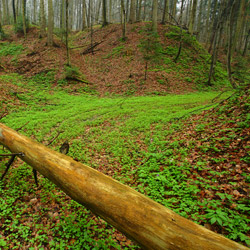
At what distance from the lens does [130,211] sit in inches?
82.6

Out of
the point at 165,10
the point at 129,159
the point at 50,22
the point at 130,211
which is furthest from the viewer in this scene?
the point at 165,10

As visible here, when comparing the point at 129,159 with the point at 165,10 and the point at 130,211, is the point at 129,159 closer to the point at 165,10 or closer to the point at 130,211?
the point at 130,211

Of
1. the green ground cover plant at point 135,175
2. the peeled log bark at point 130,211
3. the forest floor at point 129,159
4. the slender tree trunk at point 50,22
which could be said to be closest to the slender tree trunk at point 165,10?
the slender tree trunk at point 50,22

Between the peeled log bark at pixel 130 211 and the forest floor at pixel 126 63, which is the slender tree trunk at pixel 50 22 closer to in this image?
the forest floor at pixel 126 63

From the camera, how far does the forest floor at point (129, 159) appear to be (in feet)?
8.94

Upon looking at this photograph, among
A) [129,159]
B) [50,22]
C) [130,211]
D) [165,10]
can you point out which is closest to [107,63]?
[50,22]

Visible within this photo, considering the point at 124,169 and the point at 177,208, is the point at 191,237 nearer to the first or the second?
the point at 177,208

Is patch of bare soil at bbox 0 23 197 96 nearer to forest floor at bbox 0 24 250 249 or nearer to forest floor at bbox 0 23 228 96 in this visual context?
forest floor at bbox 0 23 228 96

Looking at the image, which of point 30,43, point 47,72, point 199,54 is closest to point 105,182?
point 47,72

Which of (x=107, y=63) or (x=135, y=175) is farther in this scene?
(x=107, y=63)

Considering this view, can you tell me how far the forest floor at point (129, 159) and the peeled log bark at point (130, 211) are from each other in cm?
77

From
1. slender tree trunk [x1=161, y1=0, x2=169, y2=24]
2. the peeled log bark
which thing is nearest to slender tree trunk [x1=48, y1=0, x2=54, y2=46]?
slender tree trunk [x1=161, y1=0, x2=169, y2=24]

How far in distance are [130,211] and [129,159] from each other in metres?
3.00

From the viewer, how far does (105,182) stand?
252cm
